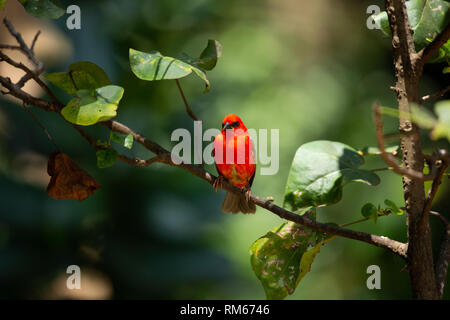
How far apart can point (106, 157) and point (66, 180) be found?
0.21 m

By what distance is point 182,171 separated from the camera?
2695 mm

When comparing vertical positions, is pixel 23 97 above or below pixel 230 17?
below

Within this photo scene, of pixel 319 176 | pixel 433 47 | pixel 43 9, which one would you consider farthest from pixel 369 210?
pixel 43 9

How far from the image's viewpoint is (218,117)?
2.84 meters

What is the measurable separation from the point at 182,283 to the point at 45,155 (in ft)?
3.65

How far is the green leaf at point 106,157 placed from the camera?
113 centimetres

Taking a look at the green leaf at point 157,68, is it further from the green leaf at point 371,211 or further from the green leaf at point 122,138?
the green leaf at point 371,211

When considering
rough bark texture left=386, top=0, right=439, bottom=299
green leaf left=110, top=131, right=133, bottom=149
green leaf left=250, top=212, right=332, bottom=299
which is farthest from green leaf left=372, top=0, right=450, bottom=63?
green leaf left=110, top=131, right=133, bottom=149

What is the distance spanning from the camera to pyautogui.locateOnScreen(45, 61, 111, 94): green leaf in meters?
1.26

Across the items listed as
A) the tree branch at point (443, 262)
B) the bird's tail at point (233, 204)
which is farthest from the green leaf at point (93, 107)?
the bird's tail at point (233, 204)

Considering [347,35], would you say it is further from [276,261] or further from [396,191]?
[276,261]

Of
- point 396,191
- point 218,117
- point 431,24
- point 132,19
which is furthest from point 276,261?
point 132,19

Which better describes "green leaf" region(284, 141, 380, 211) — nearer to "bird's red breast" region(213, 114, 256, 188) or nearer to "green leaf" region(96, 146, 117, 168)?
"green leaf" region(96, 146, 117, 168)

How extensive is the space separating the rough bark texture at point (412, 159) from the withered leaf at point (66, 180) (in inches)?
35.3
